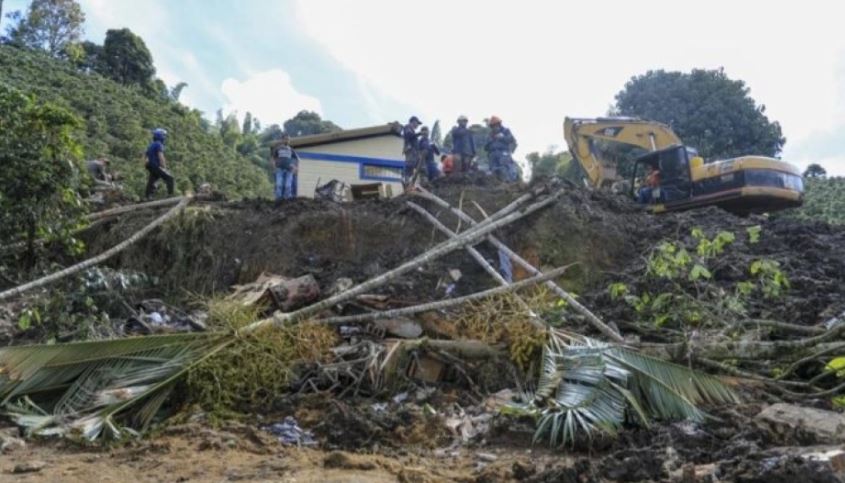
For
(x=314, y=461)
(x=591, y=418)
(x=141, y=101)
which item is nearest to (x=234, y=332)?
(x=314, y=461)

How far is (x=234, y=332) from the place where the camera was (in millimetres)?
4723

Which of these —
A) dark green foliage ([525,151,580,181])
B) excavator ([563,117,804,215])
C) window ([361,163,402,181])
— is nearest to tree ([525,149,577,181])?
dark green foliage ([525,151,580,181])

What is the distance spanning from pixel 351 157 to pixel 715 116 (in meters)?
15.8

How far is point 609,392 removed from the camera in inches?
154

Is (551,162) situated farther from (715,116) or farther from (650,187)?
(650,187)

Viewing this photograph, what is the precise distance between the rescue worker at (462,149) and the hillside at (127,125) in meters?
10.2

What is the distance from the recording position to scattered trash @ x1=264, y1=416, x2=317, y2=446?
3.97 m

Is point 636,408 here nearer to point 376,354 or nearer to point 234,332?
point 376,354

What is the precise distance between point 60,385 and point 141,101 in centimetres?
2654

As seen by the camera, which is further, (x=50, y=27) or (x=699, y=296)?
(x=50, y=27)

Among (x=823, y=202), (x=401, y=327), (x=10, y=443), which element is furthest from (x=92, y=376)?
(x=823, y=202)

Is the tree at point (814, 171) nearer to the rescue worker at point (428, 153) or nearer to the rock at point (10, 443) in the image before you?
the rescue worker at point (428, 153)

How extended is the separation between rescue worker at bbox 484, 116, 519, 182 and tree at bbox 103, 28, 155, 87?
25256 millimetres

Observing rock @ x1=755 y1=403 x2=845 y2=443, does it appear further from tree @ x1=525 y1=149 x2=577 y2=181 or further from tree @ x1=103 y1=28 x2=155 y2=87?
tree @ x1=103 y1=28 x2=155 y2=87
